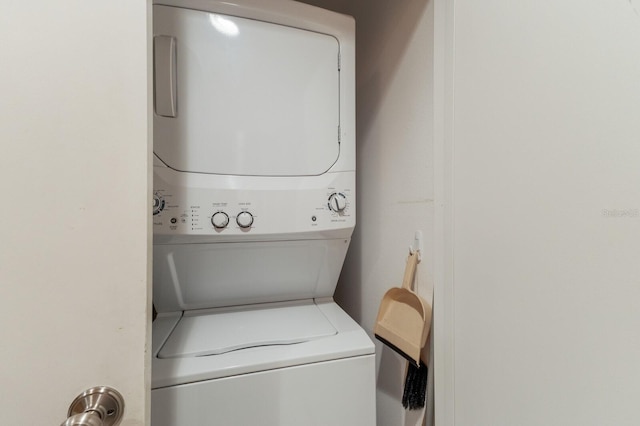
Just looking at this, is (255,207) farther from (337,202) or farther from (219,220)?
(337,202)

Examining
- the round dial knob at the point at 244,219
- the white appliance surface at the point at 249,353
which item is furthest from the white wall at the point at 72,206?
the round dial knob at the point at 244,219

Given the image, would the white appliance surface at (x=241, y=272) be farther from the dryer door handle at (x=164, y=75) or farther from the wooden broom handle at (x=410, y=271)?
the dryer door handle at (x=164, y=75)

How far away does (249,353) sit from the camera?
916 millimetres

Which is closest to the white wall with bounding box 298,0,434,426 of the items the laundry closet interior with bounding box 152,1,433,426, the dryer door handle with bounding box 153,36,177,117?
the laundry closet interior with bounding box 152,1,433,426

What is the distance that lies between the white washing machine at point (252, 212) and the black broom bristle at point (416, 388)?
175 mm

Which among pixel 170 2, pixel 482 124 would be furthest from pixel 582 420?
pixel 170 2

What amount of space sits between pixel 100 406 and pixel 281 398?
19.0 inches

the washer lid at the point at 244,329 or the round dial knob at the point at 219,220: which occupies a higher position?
the round dial knob at the point at 219,220

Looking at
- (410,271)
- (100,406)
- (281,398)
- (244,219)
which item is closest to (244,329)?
(281,398)

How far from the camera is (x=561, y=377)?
63 centimetres

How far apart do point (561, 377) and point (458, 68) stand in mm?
865

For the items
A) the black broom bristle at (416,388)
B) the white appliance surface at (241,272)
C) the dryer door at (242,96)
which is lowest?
the black broom bristle at (416,388)

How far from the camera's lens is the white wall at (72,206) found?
549 millimetres

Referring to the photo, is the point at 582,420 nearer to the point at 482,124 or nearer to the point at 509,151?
the point at 509,151
